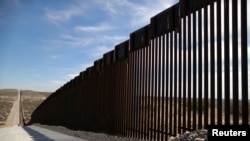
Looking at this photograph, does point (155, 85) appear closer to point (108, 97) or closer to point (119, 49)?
point (119, 49)

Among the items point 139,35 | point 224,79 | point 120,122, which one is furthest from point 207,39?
point 120,122

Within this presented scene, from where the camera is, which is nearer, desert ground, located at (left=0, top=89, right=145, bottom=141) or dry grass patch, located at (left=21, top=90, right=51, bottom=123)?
desert ground, located at (left=0, top=89, right=145, bottom=141)

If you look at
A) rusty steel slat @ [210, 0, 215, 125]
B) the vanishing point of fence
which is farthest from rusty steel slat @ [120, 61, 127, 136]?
rusty steel slat @ [210, 0, 215, 125]

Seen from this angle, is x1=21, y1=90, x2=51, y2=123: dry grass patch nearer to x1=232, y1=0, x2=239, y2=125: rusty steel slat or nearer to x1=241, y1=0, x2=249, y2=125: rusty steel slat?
x1=232, y1=0, x2=239, y2=125: rusty steel slat

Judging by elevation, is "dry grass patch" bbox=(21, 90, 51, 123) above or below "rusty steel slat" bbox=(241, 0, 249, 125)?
below

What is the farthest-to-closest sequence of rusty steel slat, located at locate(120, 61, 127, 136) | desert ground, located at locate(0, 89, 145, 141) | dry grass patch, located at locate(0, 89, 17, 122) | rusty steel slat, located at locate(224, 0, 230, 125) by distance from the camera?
dry grass patch, located at locate(0, 89, 17, 122) → desert ground, located at locate(0, 89, 145, 141) → rusty steel slat, located at locate(120, 61, 127, 136) → rusty steel slat, located at locate(224, 0, 230, 125)

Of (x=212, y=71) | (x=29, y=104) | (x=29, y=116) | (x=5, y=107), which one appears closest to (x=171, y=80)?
(x=212, y=71)

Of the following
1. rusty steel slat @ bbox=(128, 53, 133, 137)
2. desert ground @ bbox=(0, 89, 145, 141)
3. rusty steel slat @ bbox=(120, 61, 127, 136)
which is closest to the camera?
rusty steel slat @ bbox=(128, 53, 133, 137)

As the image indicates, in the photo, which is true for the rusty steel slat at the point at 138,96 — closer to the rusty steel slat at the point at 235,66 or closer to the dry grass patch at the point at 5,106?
the rusty steel slat at the point at 235,66

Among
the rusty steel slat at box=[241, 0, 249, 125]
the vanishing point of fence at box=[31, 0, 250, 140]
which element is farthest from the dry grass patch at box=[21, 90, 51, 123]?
the rusty steel slat at box=[241, 0, 249, 125]

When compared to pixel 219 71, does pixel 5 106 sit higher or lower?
lower

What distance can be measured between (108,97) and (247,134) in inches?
404

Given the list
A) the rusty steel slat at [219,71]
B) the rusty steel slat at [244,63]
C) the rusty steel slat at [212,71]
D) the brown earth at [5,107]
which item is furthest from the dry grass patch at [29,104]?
the rusty steel slat at [244,63]

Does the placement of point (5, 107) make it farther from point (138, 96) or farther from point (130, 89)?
point (138, 96)
